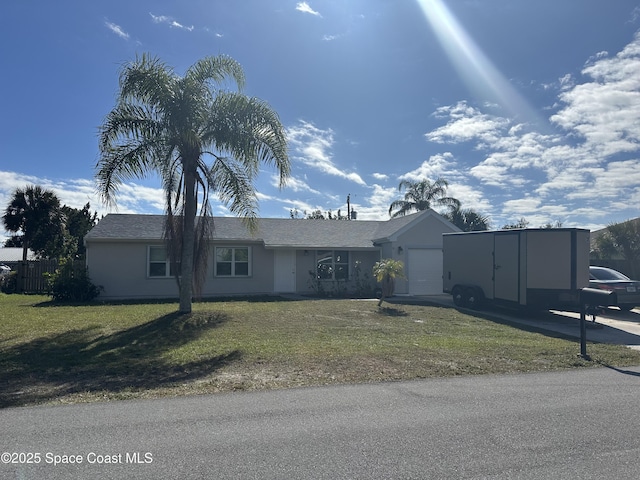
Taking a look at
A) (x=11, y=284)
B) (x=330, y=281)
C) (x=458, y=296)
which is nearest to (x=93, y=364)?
(x=458, y=296)

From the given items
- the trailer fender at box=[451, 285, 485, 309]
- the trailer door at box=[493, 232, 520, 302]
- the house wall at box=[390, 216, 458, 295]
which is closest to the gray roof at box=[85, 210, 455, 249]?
the house wall at box=[390, 216, 458, 295]

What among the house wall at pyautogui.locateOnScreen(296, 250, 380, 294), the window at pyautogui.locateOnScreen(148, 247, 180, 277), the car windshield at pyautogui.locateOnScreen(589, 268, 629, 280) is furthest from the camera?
the house wall at pyautogui.locateOnScreen(296, 250, 380, 294)

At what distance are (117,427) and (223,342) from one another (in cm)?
474

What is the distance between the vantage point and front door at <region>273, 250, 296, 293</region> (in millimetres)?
20797

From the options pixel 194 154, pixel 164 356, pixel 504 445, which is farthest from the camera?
pixel 194 154

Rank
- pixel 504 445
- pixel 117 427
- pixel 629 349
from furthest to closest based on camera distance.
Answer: pixel 629 349, pixel 117 427, pixel 504 445

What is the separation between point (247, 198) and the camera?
13.1m

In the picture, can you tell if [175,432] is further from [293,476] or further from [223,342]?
[223,342]

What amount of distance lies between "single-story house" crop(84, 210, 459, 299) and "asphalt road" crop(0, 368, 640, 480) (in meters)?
14.3

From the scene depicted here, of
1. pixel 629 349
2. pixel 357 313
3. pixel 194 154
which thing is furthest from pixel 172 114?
pixel 629 349

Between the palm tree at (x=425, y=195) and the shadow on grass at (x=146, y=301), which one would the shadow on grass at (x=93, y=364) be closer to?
the shadow on grass at (x=146, y=301)

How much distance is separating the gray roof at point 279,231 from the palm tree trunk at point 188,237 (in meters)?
5.47

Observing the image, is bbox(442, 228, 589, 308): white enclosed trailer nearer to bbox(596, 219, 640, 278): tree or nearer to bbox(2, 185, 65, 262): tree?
bbox(596, 219, 640, 278): tree

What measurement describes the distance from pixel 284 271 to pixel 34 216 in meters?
18.2
